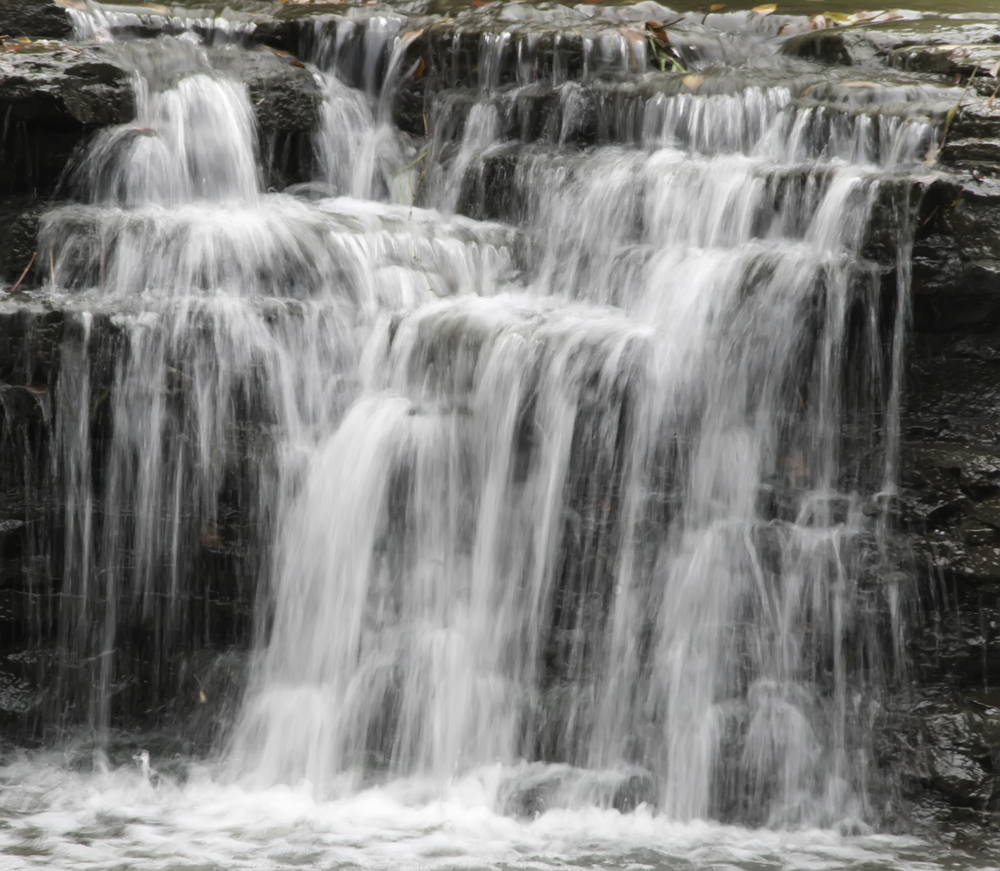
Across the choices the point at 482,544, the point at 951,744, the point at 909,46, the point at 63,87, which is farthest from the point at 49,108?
the point at 951,744

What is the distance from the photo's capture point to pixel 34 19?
713 cm

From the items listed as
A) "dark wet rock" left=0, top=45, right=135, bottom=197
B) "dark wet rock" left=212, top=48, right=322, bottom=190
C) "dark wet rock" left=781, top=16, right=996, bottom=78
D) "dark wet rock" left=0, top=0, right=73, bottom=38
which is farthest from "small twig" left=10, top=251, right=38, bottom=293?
"dark wet rock" left=781, top=16, right=996, bottom=78

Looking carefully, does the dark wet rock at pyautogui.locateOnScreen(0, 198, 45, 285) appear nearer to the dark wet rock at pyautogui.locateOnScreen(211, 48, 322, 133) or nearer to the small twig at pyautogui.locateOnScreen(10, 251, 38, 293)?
the small twig at pyautogui.locateOnScreen(10, 251, 38, 293)

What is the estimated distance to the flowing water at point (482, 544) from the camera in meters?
4.62

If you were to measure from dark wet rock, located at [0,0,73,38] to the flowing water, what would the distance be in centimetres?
180

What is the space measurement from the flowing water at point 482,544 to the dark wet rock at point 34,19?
5.92 ft

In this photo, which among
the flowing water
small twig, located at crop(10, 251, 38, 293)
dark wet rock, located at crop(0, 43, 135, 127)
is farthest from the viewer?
dark wet rock, located at crop(0, 43, 135, 127)

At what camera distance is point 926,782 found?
4531 mm

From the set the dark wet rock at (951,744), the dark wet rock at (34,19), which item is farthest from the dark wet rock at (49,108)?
the dark wet rock at (951,744)

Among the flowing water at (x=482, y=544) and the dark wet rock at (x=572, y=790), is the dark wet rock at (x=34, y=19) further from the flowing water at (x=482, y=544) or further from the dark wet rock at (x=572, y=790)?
the dark wet rock at (x=572, y=790)

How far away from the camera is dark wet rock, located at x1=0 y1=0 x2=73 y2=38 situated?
6.97 m

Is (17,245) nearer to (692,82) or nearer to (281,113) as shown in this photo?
(281,113)

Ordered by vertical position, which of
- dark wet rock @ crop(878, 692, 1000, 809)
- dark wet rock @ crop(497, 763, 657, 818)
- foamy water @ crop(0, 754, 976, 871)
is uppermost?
dark wet rock @ crop(878, 692, 1000, 809)

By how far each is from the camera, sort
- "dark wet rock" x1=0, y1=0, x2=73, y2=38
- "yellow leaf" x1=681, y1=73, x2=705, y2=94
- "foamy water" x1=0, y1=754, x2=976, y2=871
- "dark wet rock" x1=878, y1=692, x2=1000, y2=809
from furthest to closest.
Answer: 1. "dark wet rock" x1=0, y1=0, x2=73, y2=38
2. "yellow leaf" x1=681, y1=73, x2=705, y2=94
3. "dark wet rock" x1=878, y1=692, x2=1000, y2=809
4. "foamy water" x1=0, y1=754, x2=976, y2=871
